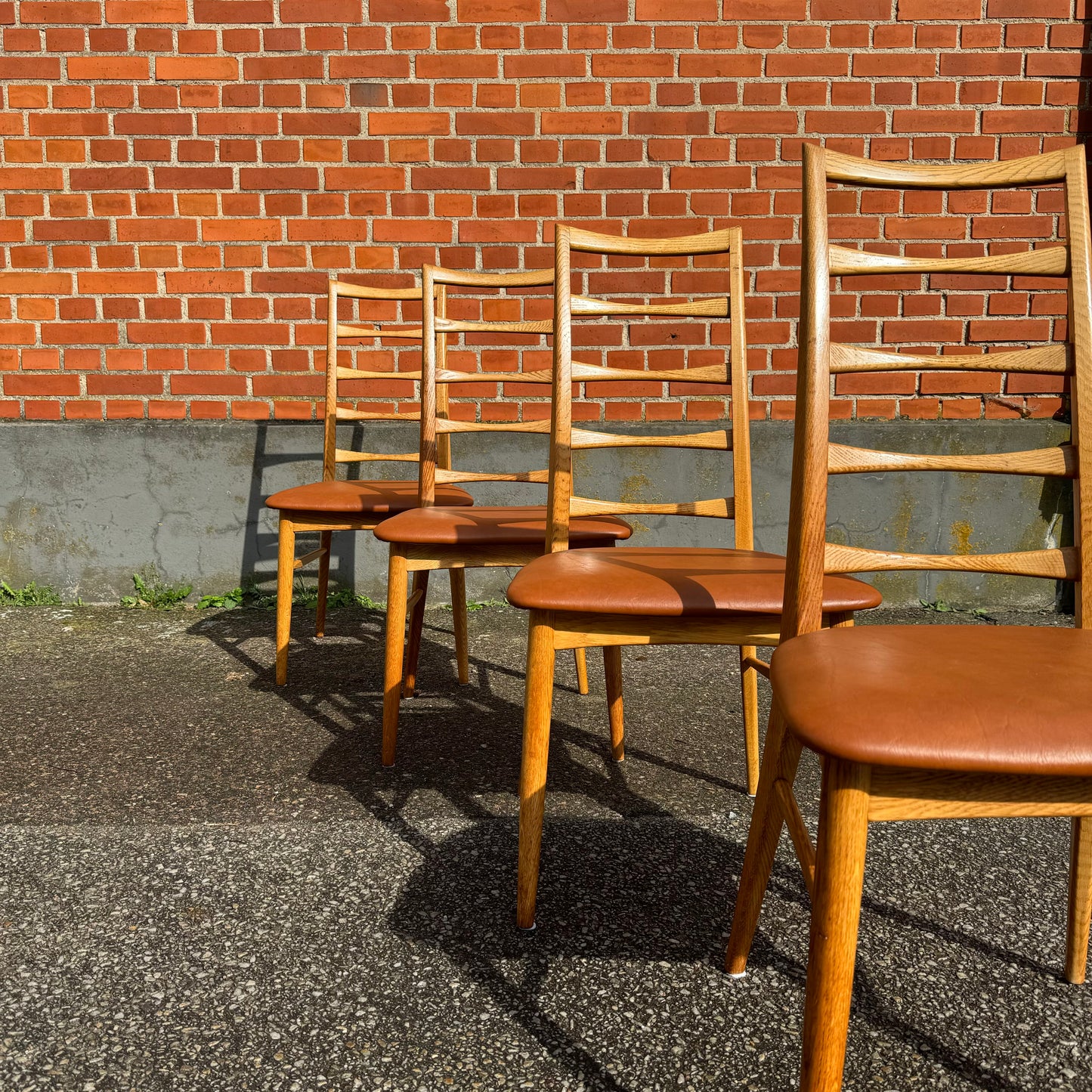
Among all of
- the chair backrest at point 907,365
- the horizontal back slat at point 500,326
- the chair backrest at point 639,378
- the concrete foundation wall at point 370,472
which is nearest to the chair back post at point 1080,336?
the chair backrest at point 907,365

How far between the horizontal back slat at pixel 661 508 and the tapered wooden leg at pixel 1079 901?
855 mm

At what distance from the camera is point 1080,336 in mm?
1327

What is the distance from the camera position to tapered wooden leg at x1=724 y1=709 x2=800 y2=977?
1291mm

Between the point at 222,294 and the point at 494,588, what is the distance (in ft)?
4.81

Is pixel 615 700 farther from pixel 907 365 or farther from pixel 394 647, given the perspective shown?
pixel 907 365

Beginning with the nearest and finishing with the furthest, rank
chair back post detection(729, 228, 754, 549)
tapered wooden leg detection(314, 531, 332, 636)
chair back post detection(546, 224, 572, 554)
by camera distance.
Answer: chair back post detection(546, 224, 572, 554)
chair back post detection(729, 228, 754, 549)
tapered wooden leg detection(314, 531, 332, 636)

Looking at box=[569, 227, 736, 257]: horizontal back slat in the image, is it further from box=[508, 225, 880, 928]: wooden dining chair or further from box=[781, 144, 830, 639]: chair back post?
box=[781, 144, 830, 639]: chair back post

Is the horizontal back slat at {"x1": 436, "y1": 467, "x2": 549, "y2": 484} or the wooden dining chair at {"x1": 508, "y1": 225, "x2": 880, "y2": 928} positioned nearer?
the wooden dining chair at {"x1": 508, "y1": 225, "x2": 880, "y2": 928}

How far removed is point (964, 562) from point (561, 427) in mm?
838

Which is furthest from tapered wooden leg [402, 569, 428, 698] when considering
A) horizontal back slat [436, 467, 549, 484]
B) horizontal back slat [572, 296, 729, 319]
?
horizontal back slat [572, 296, 729, 319]

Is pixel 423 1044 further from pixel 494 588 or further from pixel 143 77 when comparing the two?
pixel 143 77

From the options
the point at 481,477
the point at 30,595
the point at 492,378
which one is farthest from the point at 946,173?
the point at 30,595

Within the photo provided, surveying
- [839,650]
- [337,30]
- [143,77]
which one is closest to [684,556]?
[839,650]

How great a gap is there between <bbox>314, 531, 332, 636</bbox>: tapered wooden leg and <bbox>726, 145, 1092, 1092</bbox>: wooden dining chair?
207 cm
